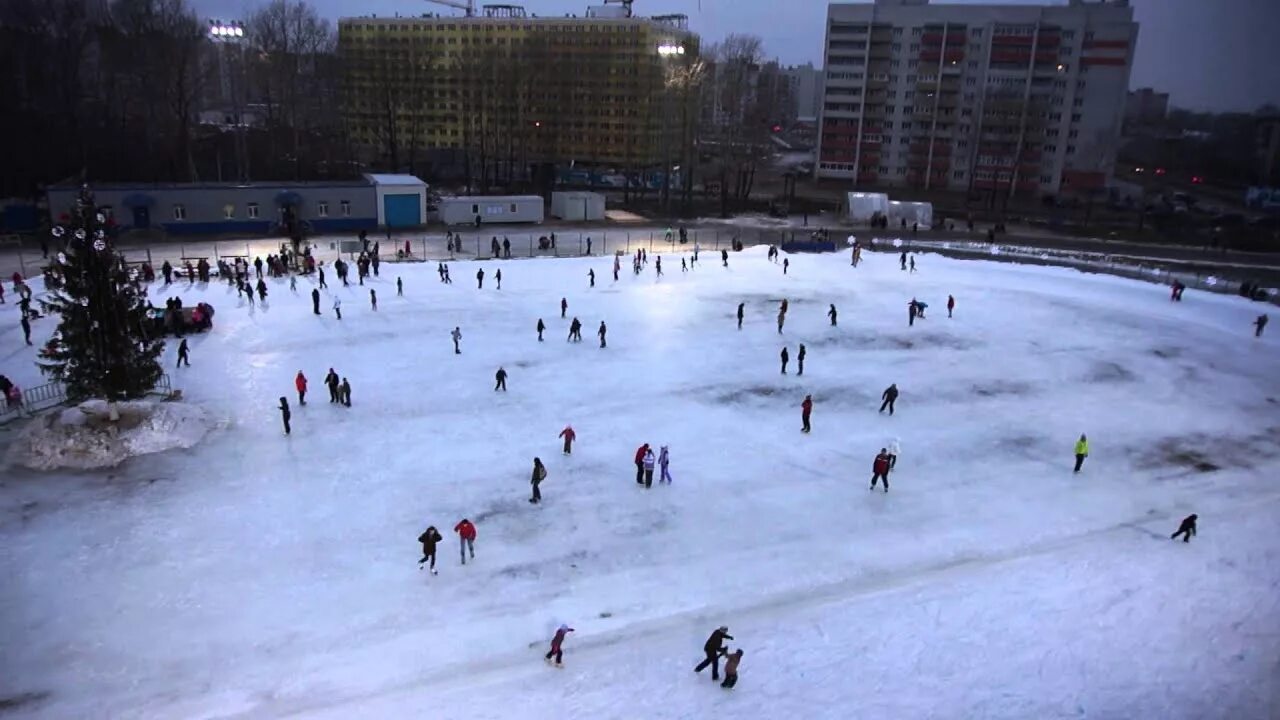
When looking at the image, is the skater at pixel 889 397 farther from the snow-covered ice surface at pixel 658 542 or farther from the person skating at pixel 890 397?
the snow-covered ice surface at pixel 658 542

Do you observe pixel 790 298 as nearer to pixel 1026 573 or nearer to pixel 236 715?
pixel 1026 573

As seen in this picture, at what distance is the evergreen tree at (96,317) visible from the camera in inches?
674

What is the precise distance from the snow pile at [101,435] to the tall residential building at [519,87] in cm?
4746

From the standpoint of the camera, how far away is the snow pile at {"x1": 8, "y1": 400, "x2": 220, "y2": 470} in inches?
651

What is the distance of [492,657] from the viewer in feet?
37.5

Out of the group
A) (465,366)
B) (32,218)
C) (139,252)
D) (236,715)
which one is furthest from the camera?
(32,218)

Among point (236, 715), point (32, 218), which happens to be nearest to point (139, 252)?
point (32, 218)

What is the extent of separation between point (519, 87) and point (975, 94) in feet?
137

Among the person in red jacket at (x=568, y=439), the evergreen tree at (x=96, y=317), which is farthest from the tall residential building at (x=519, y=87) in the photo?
the evergreen tree at (x=96, y=317)

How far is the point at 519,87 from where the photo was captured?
67.4 metres

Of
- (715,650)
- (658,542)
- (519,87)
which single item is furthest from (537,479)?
(519,87)

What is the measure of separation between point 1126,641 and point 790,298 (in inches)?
850

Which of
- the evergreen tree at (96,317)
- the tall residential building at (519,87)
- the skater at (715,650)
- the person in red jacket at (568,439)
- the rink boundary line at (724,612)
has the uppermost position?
the tall residential building at (519,87)

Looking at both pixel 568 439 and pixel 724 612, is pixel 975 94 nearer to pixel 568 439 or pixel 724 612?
pixel 568 439
